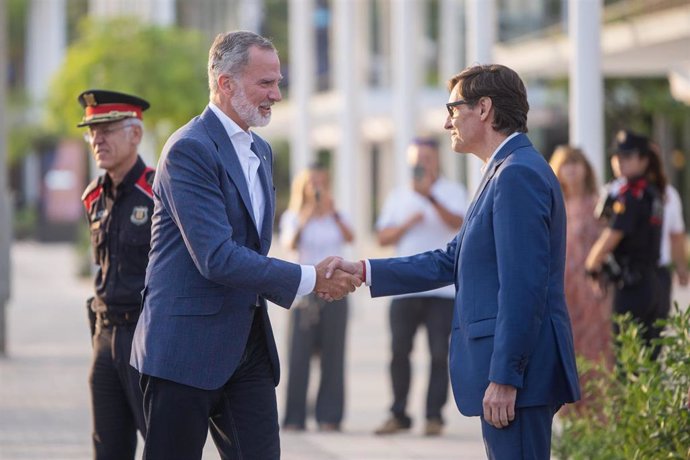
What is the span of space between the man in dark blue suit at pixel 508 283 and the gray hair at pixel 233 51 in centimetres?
69

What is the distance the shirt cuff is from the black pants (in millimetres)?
4698

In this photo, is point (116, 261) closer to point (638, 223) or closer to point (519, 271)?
point (519, 271)

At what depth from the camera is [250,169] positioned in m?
5.30

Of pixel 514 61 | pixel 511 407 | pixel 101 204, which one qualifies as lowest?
pixel 511 407

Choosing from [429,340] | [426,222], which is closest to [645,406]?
[429,340]

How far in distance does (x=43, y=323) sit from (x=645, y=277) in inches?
476

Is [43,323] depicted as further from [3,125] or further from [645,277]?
[645,277]

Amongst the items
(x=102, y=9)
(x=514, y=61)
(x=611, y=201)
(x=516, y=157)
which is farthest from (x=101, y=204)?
(x=102, y=9)

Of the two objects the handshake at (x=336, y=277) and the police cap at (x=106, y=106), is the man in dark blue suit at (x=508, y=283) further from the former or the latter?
the police cap at (x=106, y=106)

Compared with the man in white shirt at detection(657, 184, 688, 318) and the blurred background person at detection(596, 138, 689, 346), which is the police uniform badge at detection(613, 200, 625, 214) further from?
the man in white shirt at detection(657, 184, 688, 318)

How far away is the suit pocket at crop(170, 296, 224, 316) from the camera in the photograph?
5074 millimetres

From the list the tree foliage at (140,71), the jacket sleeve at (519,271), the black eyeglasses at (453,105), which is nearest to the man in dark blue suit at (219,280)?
the black eyeglasses at (453,105)

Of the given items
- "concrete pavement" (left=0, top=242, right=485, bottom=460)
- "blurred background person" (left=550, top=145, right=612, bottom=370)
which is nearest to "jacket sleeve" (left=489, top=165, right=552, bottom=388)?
"concrete pavement" (left=0, top=242, right=485, bottom=460)

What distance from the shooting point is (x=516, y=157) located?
16.1ft
